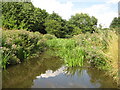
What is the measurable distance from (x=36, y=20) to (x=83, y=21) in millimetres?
15753

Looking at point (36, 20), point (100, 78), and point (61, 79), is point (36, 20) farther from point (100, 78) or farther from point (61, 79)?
point (100, 78)

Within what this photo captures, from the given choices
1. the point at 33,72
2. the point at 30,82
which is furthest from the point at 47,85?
the point at 33,72

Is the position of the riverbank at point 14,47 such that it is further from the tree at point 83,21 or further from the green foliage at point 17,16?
the tree at point 83,21

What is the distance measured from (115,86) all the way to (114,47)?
1233 mm

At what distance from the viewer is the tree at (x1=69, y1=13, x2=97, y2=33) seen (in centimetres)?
3519

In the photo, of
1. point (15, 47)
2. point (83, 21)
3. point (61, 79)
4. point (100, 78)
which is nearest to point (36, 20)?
point (83, 21)

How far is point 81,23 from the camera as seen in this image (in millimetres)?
36219

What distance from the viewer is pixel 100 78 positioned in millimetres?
4871

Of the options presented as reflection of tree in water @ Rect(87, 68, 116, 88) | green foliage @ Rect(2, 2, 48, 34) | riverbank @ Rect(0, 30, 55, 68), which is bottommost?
reflection of tree in water @ Rect(87, 68, 116, 88)

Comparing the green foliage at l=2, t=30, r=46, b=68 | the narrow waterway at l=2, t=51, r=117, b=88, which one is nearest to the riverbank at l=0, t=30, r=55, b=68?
the green foliage at l=2, t=30, r=46, b=68

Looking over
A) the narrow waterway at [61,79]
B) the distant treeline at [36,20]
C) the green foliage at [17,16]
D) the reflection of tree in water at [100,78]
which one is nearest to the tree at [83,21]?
the distant treeline at [36,20]

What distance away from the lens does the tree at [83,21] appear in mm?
35188

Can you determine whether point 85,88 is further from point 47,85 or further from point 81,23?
point 81,23

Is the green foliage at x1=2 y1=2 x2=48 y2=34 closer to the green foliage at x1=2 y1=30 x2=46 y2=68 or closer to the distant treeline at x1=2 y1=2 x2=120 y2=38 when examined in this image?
the distant treeline at x1=2 y1=2 x2=120 y2=38
